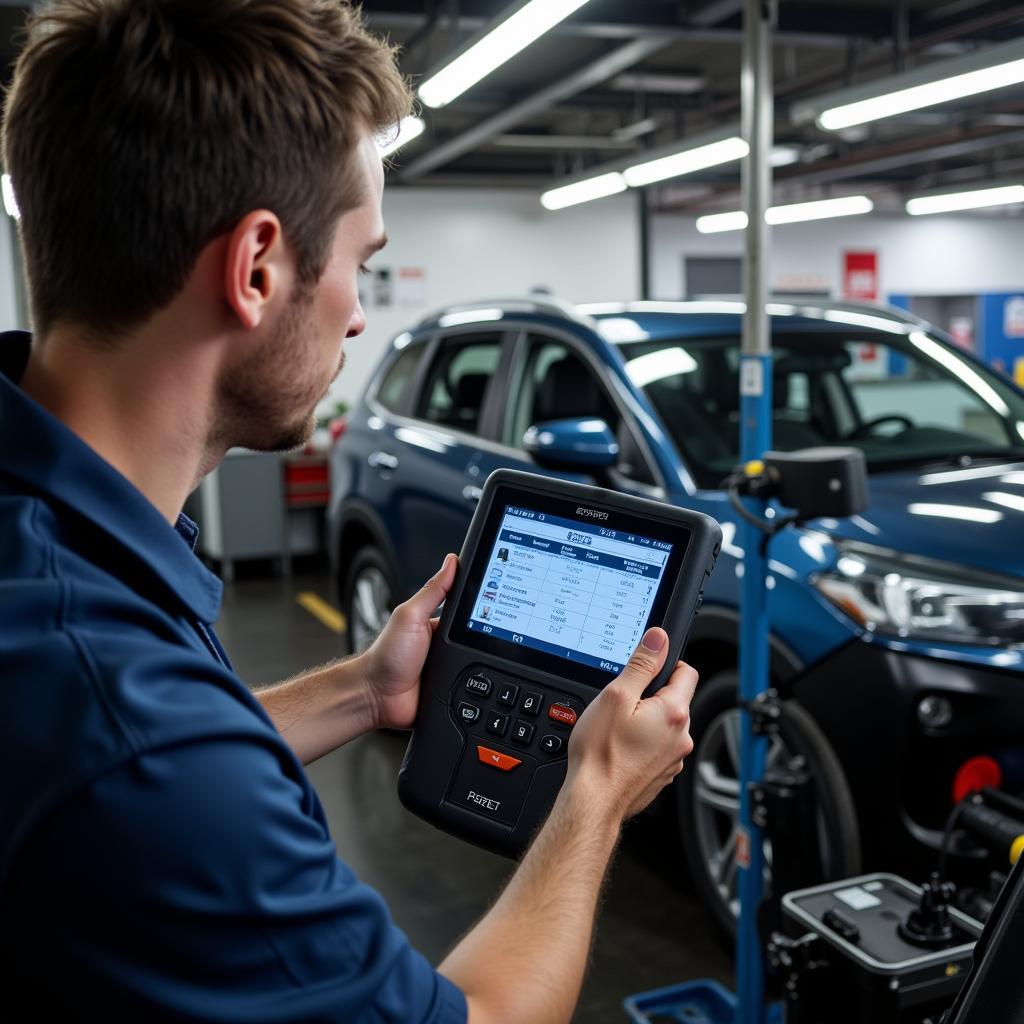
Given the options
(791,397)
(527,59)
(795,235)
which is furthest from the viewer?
(795,235)

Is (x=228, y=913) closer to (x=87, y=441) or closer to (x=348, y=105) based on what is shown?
(x=87, y=441)

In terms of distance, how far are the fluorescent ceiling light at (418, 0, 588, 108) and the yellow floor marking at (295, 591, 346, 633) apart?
2.80 metres

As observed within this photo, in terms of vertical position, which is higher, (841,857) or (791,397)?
(791,397)

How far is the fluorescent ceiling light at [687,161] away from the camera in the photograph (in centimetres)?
792

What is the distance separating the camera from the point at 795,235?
1695 centimetres

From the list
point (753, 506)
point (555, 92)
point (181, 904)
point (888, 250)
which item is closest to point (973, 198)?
point (555, 92)

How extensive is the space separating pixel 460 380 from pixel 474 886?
1.87m

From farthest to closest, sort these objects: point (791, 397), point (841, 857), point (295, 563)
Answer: point (295, 563) < point (791, 397) < point (841, 857)

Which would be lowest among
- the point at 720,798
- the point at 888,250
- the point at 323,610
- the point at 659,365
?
the point at 323,610

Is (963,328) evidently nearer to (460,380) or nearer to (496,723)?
(460,380)

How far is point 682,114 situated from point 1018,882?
10764mm

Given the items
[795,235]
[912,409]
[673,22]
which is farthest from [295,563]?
[795,235]

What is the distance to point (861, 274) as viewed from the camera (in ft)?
57.5

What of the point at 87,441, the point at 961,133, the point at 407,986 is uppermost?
the point at 961,133
